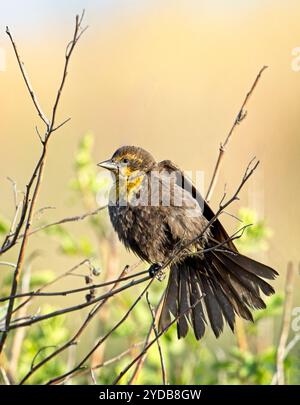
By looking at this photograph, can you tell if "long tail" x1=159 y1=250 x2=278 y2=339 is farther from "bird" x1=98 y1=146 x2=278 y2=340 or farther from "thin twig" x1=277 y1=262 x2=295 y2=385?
"thin twig" x1=277 y1=262 x2=295 y2=385

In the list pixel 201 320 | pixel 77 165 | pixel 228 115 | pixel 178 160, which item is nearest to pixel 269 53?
pixel 228 115

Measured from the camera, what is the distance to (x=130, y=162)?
149 inches

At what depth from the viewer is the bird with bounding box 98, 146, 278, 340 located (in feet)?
11.5

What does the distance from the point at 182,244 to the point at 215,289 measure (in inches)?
12.6

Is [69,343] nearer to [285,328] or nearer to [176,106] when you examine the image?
[285,328]

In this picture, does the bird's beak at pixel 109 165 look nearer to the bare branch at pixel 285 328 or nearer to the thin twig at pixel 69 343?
the bare branch at pixel 285 328

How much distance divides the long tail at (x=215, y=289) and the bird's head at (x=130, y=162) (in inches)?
19.4

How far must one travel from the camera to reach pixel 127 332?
154 inches

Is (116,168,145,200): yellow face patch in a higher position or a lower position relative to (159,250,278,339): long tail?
higher

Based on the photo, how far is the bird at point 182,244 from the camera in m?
3.50

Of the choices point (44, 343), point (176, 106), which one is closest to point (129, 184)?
point (44, 343)

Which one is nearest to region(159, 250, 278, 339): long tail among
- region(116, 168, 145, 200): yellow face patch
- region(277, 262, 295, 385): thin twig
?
region(277, 262, 295, 385): thin twig

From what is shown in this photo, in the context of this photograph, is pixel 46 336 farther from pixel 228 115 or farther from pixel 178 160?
pixel 228 115

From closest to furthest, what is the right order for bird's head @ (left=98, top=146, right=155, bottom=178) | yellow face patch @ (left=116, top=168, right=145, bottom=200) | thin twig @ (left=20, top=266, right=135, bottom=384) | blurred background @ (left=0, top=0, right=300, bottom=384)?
thin twig @ (left=20, top=266, right=135, bottom=384), yellow face patch @ (left=116, top=168, right=145, bottom=200), bird's head @ (left=98, top=146, right=155, bottom=178), blurred background @ (left=0, top=0, right=300, bottom=384)
